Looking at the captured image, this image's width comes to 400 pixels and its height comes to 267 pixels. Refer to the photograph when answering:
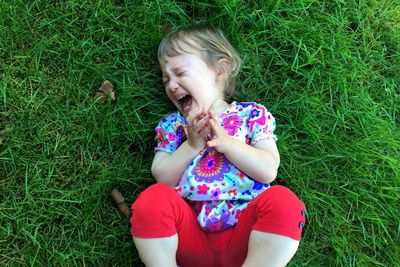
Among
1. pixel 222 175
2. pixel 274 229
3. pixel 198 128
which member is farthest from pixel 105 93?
pixel 274 229

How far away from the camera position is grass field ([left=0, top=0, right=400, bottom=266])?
2.71 metres

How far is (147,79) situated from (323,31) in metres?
1.12

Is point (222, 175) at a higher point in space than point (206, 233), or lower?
higher

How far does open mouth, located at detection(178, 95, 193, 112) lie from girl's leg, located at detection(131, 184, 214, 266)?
0.48m

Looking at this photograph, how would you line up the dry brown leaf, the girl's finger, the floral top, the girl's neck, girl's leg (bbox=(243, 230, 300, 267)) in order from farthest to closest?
the dry brown leaf
the girl's neck
the floral top
the girl's finger
girl's leg (bbox=(243, 230, 300, 267))

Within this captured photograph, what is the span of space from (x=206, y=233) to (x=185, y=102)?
28.4 inches

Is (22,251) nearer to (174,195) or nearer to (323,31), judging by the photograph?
(174,195)

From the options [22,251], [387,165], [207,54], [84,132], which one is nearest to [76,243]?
[22,251]

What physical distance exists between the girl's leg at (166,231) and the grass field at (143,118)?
37cm

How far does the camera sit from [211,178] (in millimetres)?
2590

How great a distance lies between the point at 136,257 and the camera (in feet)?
8.97

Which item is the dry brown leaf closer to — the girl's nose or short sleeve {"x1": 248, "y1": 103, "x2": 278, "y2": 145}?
the girl's nose

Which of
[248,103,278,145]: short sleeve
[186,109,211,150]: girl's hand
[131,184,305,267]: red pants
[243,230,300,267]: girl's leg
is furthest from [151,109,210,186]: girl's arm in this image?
[243,230,300,267]: girl's leg

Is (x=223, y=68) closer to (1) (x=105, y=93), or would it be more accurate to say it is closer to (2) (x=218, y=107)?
(2) (x=218, y=107)
